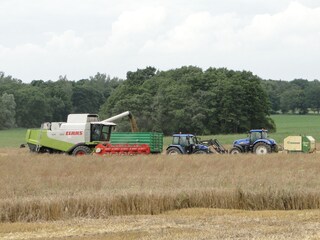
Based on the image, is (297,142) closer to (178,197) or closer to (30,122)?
(178,197)

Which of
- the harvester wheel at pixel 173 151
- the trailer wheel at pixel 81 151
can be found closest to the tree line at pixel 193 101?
the trailer wheel at pixel 81 151

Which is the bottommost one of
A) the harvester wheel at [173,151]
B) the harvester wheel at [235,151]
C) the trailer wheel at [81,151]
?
the trailer wheel at [81,151]

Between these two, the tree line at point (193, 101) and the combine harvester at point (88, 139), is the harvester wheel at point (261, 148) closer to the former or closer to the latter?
the combine harvester at point (88, 139)

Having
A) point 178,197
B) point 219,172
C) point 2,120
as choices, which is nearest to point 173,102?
point 2,120

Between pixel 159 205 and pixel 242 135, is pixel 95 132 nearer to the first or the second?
pixel 159 205

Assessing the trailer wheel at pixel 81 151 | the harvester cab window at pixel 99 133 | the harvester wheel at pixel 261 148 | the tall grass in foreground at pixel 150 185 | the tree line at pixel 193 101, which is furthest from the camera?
the tree line at pixel 193 101

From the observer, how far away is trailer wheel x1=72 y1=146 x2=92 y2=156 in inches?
1321

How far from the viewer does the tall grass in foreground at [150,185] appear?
557 inches

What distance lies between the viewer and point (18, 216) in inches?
536

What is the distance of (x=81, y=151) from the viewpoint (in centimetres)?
3378

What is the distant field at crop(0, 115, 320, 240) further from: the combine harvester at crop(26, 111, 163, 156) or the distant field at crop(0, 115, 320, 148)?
the distant field at crop(0, 115, 320, 148)

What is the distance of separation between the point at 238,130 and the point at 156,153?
47830 millimetres

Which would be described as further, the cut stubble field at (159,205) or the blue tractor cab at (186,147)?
the blue tractor cab at (186,147)

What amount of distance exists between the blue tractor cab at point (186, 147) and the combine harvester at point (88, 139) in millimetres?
989
